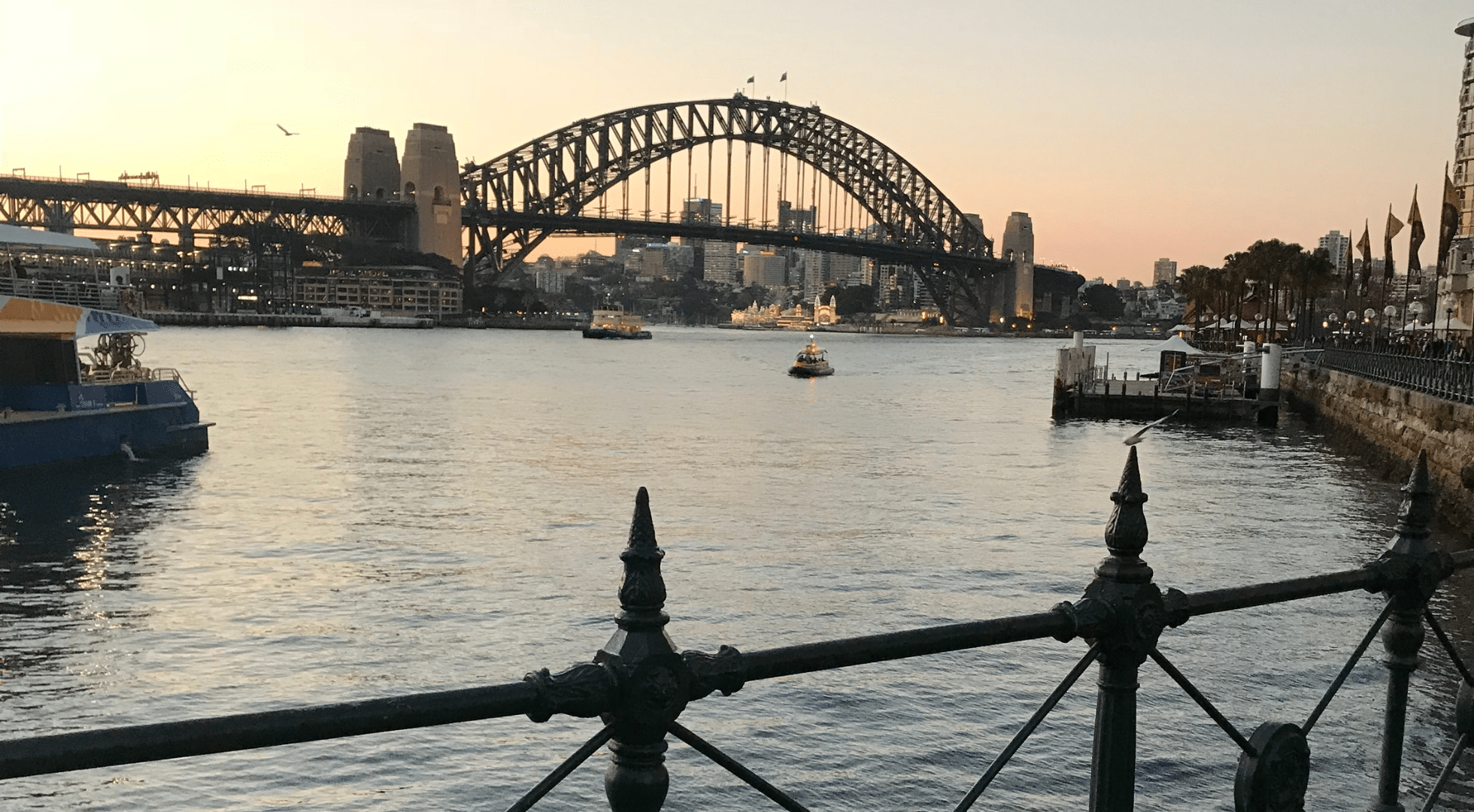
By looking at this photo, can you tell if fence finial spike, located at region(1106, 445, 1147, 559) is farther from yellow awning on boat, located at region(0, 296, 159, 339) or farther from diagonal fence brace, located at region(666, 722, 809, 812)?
yellow awning on boat, located at region(0, 296, 159, 339)

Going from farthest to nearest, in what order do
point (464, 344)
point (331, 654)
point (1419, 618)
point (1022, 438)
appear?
point (464, 344)
point (1022, 438)
point (331, 654)
point (1419, 618)

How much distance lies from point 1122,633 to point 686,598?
12.9m

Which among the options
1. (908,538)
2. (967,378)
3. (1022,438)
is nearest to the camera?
(908,538)

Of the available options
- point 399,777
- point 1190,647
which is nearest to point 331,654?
point 399,777

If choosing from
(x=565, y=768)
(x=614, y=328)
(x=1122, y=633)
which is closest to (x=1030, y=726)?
(x=1122, y=633)

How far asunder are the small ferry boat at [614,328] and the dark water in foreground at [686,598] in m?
104

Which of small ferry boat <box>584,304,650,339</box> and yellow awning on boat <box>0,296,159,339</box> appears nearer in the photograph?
yellow awning on boat <box>0,296,159,339</box>

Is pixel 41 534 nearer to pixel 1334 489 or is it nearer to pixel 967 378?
pixel 1334 489

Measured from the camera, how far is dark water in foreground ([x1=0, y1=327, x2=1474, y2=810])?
9.87 meters

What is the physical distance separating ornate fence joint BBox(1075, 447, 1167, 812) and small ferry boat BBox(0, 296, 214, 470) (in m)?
24.5

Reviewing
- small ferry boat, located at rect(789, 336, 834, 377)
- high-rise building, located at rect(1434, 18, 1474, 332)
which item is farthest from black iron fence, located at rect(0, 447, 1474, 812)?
small ferry boat, located at rect(789, 336, 834, 377)

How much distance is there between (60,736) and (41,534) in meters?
19.4

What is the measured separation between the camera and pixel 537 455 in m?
31.8

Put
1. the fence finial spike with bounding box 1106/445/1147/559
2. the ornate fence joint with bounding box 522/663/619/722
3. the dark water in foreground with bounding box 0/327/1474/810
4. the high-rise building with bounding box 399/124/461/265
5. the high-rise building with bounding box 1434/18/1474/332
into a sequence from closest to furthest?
the ornate fence joint with bounding box 522/663/619/722, the fence finial spike with bounding box 1106/445/1147/559, the dark water in foreground with bounding box 0/327/1474/810, the high-rise building with bounding box 1434/18/1474/332, the high-rise building with bounding box 399/124/461/265
